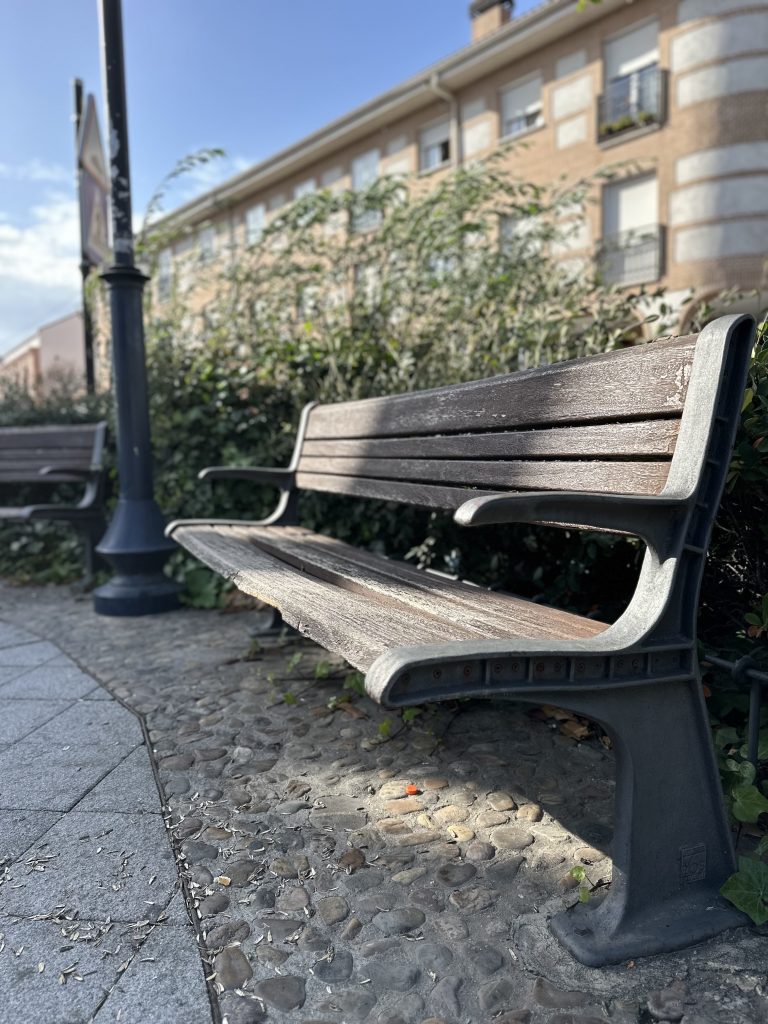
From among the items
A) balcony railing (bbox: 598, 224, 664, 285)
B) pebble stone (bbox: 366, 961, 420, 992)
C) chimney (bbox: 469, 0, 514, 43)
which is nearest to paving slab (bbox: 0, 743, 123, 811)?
pebble stone (bbox: 366, 961, 420, 992)

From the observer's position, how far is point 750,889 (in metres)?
1.66

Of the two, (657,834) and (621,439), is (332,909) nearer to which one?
Answer: (657,834)

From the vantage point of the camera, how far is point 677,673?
1.63 metres

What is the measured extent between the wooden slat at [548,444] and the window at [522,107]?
17.0 metres

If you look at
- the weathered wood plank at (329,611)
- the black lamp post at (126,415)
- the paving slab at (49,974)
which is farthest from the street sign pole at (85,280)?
the paving slab at (49,974)

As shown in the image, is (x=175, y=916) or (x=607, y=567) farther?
(x=607, y=567)

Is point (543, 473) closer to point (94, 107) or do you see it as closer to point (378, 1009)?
point (378, 1009)

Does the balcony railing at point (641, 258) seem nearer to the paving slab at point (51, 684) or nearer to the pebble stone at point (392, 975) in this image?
the paving slab at point (51, 684)

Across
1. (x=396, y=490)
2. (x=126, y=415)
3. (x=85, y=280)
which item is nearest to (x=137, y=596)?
(x=126, y=415)

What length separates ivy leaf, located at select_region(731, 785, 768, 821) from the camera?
6.03ft

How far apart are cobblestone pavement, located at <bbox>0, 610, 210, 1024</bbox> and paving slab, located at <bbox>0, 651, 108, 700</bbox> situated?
222mm

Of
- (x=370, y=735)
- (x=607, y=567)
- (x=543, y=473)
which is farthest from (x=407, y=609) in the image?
(x=607, y=567)

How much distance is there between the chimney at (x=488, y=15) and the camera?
19703 millimetres

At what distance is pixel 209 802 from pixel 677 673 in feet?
4.39
